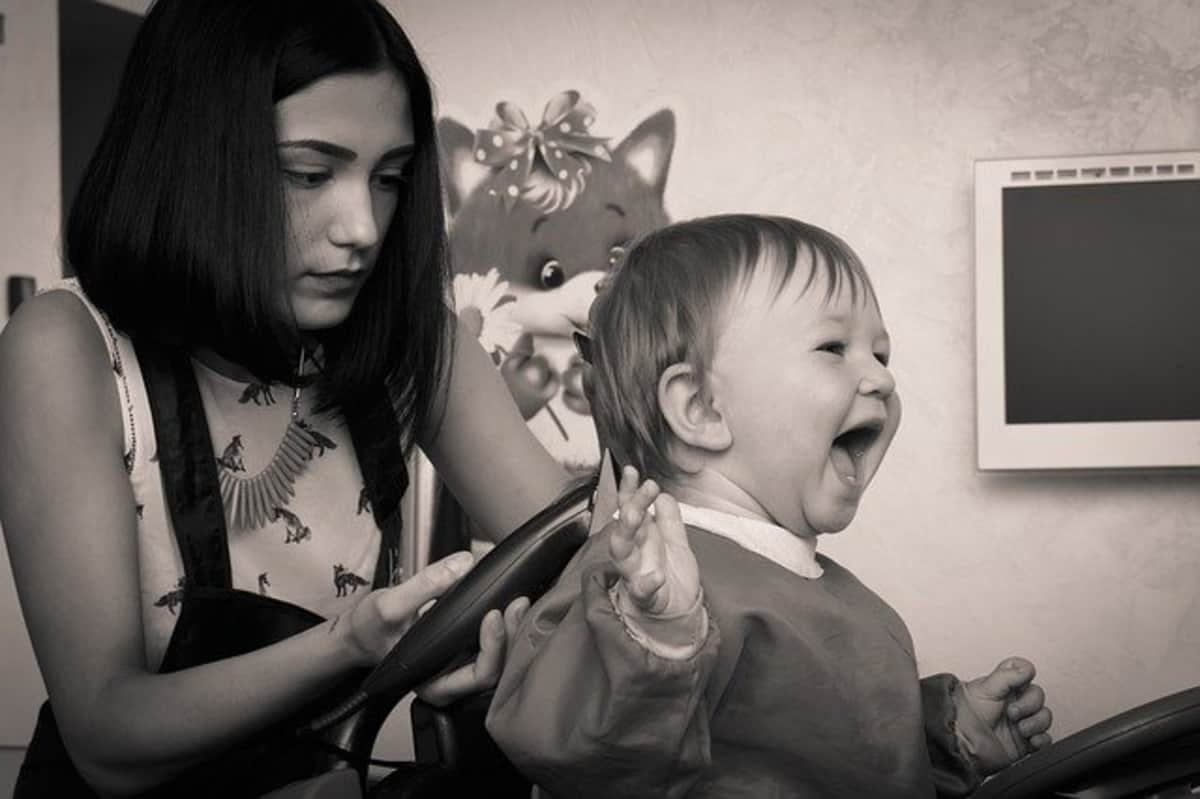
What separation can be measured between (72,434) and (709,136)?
150 centimetres

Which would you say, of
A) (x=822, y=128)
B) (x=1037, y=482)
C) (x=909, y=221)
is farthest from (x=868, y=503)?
(x=822, y=128)

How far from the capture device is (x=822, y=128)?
2441 millimetres

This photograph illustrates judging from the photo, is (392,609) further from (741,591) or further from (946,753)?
(946,753)

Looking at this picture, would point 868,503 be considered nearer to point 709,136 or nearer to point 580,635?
point 709,136

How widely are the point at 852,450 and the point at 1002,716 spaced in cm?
25

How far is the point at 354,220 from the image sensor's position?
123 centimetres

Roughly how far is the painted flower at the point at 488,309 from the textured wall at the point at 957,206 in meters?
0.33

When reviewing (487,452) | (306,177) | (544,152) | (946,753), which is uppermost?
(544,152)

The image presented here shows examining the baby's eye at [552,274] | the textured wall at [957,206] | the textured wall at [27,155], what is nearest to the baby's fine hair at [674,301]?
the textured wall at [957,206]

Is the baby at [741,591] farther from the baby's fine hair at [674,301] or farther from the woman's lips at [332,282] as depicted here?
the woman's lips at [332,282]

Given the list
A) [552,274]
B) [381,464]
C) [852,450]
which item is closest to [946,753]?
[852,450]

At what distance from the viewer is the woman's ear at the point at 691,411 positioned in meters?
1.13

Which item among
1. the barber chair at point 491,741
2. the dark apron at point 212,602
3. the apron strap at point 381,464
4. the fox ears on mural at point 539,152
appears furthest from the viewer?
the fox ears on mural at point 539,152

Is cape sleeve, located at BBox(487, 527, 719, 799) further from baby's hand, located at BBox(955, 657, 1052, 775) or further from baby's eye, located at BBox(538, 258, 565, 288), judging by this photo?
baby's eye, located at BBox(538, 258, 565, 288)
